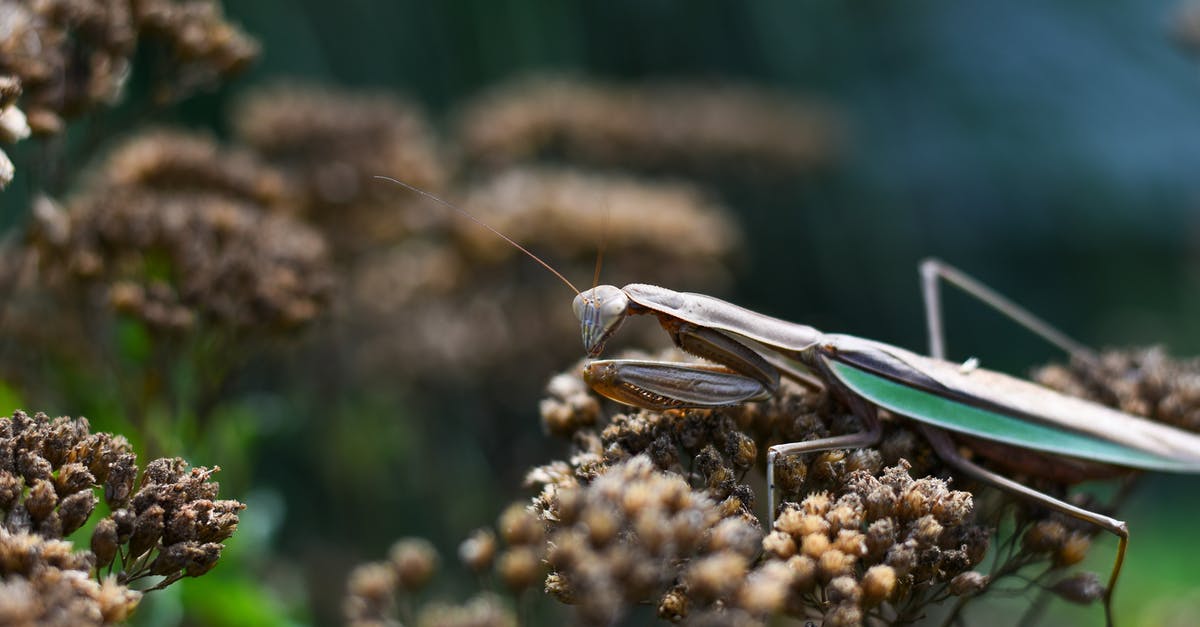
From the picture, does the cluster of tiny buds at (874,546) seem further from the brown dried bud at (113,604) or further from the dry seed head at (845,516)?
the brown dried bud at (113,604)

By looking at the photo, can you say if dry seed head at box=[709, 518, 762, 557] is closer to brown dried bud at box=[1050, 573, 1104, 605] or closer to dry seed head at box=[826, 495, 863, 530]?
dry seed head at box=[826, 495, 863, 530]

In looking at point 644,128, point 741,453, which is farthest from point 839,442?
point 644,128

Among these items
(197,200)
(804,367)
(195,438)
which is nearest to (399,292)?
(197,200)

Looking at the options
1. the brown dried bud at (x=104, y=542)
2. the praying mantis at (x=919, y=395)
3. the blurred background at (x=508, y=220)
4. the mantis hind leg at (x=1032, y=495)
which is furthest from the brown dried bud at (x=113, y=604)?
the mantis hind leg at (x=1032, y=495)

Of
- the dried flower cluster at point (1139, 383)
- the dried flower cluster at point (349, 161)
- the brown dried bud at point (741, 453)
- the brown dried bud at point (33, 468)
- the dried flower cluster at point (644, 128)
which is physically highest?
the dried flower cluster at point (644, 128)

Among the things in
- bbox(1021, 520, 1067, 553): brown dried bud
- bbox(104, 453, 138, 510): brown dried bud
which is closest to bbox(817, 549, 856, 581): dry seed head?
bbox(1021, 520, 1067, 553): brown dried bud
